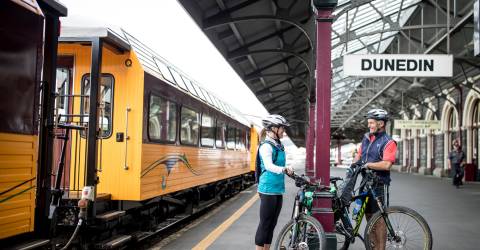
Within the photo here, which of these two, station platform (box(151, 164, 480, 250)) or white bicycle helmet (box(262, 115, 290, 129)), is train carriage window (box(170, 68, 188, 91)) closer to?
station platform (box(151, 164, 480, 250))

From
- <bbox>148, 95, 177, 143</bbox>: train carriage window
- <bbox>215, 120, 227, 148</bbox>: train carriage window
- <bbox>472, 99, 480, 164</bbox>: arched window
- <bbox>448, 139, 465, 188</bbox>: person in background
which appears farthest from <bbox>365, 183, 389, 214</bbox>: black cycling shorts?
<bbox>472, 99, 480, 164</bbox>: arched window

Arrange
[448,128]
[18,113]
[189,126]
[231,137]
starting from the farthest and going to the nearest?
1. [448,128]
2. [231,137]
3. [189,126]
4. [18,113]

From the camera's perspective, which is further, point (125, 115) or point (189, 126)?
point (189, 126)

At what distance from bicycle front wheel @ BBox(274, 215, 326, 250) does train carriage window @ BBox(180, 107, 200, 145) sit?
4.32 m


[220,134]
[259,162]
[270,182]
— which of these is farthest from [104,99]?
[220,134]

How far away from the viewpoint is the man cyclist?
5633mm

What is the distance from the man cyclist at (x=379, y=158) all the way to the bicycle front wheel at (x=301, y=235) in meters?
0.81

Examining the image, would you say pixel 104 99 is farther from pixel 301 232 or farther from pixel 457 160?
pixel 457 160

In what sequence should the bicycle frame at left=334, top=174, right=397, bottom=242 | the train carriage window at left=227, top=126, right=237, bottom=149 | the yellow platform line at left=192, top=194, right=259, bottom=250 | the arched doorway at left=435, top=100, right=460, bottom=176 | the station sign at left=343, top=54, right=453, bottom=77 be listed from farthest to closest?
the arched doorway at left=435, top=100, right=460, bottom=176, the train carriage window at left=227, top=126, right=237, bottom=149, the station sign at left=343, top=54, right=453, bottom=77, the yellow platform line at left=192, top=194, right=259, bottom=250, the bicycle frame at left=334, top=174, right=397, bottom=242

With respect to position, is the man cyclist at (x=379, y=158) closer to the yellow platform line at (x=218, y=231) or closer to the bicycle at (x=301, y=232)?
the bicycle at (x=301, y=232)

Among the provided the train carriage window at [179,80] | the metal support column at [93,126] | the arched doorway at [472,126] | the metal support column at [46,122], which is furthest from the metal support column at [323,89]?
the arched doorway at [472,126]

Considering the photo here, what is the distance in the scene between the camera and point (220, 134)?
13.9 metres

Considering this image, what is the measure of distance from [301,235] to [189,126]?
5005 mm

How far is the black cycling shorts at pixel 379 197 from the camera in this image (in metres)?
5.70
